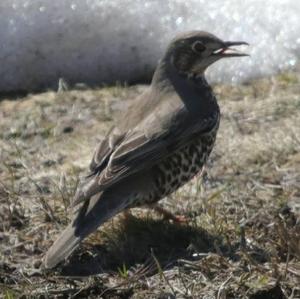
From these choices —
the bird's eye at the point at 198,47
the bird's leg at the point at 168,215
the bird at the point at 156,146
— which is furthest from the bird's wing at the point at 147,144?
the bird's eye at the point at 198,47

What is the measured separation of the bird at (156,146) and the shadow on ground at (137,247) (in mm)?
167

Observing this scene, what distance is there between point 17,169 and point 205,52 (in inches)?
60.3

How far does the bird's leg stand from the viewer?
24.6 ft

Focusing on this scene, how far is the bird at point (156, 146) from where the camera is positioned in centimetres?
714

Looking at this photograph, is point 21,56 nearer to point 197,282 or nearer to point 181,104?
point 181,104

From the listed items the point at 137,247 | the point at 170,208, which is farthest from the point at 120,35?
the point at 137,247

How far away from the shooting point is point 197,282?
678 centimetres

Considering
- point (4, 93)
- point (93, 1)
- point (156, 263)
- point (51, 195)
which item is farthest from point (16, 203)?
point (93, 1)

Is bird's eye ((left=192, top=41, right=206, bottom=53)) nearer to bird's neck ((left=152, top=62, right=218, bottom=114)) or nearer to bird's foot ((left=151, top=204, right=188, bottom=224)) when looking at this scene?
bird's neck ((left=152, top=62, right=218, bottom=114))

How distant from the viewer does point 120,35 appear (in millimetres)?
10359

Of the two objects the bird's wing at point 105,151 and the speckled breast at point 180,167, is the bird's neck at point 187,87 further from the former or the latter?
the bird's wing at point 105,151

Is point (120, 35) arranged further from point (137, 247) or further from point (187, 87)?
point (137, 247)

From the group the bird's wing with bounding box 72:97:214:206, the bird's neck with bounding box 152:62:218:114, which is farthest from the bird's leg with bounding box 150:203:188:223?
the bird's neck with bounding box 152:62:218:114

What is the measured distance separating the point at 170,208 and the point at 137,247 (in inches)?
25.1
